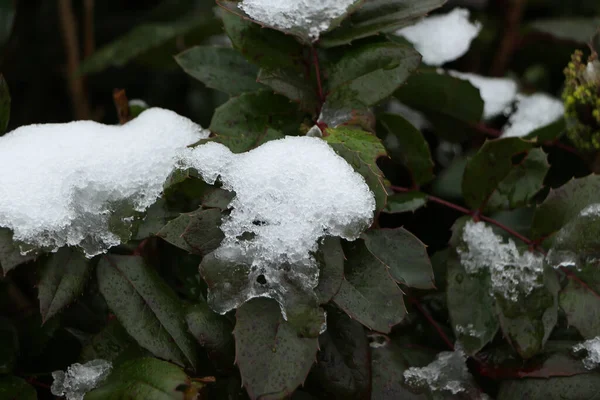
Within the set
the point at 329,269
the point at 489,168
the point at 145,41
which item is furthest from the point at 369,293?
the point at 145,41

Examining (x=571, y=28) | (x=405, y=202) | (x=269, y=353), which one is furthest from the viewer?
(x=571, y=28)

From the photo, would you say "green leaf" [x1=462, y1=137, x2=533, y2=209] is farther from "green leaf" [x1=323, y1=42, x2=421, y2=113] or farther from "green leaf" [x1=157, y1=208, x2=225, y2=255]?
"green leaf" [x1=157, y1=208, x2=225, y2=255]

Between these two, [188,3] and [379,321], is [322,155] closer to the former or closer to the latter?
[379,321]

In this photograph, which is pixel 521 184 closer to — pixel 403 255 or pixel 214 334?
pixel 403 255

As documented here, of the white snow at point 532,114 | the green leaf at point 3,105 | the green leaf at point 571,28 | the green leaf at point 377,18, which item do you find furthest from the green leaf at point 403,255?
the green leaf at point 571,28

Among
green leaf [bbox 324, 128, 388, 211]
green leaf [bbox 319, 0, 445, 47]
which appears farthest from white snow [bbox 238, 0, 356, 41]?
green leaf [bbox 324, 128, 388, 211]

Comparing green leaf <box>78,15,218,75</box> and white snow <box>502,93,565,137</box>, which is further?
green leaf <box>78,15,218,75</box>
